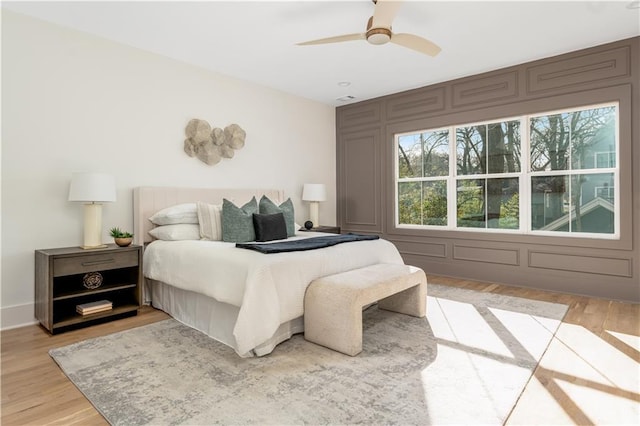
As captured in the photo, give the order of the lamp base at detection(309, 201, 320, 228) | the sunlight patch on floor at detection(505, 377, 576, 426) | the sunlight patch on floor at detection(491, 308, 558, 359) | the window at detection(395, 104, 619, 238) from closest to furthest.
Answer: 1. the sunlight patch on floor at detection(505, 377, 576, 426)
2. the sunlight patch on floor at detection(491, 308, 558, 359)
3. the window at detection(395, 104, 619, 238)
4. the lamp base at detection(309, 201, 320, 228)

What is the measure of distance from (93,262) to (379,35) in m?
2.97

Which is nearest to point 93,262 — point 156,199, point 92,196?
point 92,196

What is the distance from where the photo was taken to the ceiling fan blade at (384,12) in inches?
95.2

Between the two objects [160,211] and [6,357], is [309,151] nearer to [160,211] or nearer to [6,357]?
[160,211]

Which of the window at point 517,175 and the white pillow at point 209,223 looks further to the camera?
the window at point 517,175

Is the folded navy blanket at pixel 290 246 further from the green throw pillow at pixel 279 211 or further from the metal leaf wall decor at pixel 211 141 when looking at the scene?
the metal leaf wall decor at pixel 211 141

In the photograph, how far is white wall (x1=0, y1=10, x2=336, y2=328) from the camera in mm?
2988

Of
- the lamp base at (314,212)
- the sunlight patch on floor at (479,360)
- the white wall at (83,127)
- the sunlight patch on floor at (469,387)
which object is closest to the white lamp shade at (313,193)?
the lamp base at (314,212)

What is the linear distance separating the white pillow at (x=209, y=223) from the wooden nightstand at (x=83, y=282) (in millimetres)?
600

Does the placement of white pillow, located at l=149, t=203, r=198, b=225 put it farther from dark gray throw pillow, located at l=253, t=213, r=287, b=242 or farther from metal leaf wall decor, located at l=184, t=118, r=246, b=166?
metal leaf wall decor, located at l=184, t=118, r=246, b=166

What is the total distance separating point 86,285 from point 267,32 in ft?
9.23

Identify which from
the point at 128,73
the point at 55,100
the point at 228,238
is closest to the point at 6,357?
the point at 228,238

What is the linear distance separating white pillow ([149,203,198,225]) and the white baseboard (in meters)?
1.25

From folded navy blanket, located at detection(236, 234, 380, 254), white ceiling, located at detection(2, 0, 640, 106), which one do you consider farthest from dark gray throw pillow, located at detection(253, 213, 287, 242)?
white ceiling, located at detection(2, 0, 640, 106)
